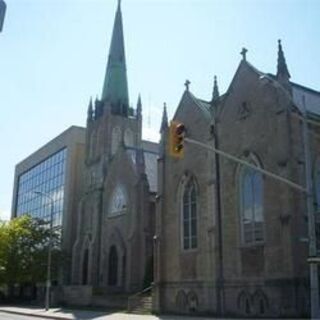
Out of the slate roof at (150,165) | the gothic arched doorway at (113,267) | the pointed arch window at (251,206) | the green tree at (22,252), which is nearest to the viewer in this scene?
the pointed arch window at (251,206)

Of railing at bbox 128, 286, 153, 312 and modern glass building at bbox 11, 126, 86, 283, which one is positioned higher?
modern glass building at bbox 11, 126, 86, 283

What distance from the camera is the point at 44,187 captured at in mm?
79125

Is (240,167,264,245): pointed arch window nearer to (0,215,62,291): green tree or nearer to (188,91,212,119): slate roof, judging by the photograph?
(188,91,212,119): slate roof

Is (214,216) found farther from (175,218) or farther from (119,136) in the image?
(119,136)

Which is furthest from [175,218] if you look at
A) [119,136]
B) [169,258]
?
[119,136]

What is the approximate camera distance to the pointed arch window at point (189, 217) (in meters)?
38.3

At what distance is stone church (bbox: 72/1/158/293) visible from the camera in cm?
4909

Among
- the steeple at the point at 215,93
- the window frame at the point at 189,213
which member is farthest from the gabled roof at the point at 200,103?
the window frame at the point at 189,213

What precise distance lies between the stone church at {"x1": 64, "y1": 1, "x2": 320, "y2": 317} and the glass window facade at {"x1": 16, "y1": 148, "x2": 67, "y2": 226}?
22.2m

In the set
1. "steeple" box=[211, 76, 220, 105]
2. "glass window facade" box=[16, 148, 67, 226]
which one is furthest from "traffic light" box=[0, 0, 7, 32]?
"glass window facade" box=[16, 148, 67, 226]

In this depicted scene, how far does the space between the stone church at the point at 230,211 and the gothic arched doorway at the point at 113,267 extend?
113mm

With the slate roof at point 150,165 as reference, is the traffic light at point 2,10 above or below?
below

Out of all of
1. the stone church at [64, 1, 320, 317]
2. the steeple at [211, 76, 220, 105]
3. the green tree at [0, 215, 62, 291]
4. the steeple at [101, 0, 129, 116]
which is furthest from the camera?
the steeple at [101, 0, 129, 116]

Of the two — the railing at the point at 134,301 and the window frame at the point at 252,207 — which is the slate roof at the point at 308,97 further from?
the railing at the point at 134,301
